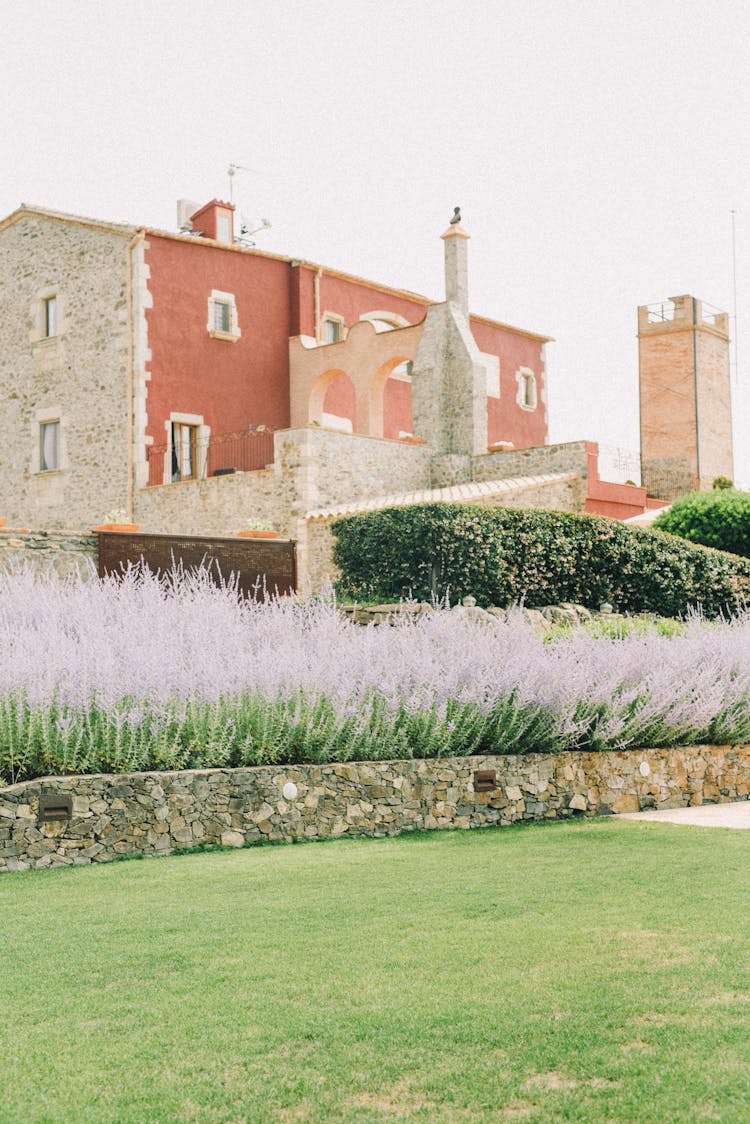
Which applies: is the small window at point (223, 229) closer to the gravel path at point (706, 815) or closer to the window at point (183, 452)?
the window at point (183, 452)

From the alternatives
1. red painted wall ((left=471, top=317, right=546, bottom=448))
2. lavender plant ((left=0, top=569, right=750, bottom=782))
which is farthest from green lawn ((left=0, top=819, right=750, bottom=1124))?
red painted wall ((left=471, top=317, right=546, bottom=448))

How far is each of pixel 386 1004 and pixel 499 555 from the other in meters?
11.3

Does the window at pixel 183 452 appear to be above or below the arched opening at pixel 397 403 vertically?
below

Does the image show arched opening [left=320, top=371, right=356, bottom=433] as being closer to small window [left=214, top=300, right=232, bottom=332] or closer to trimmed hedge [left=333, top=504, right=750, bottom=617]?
small window [left=214, top=300, right=232, bottom=332]

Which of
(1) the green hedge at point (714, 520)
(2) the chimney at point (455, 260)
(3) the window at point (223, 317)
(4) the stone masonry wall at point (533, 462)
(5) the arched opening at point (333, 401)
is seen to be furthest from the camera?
(5) the arched opening at point (333, 401)

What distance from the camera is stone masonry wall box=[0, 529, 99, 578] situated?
43.6ft

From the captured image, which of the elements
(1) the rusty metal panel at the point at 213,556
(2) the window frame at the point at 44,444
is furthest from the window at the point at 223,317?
(1) the rusty metal panel at the point at 213,556

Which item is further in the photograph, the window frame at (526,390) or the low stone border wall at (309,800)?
the window frame at (526,390)

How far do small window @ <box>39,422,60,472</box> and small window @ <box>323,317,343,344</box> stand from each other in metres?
6.65

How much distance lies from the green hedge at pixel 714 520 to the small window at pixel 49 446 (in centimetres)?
1297

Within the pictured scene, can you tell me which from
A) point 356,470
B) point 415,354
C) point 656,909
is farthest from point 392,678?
point 415,354

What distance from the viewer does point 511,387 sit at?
31453 mm

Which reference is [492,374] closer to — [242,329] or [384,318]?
[384,318]

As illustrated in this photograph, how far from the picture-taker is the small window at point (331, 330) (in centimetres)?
2678
